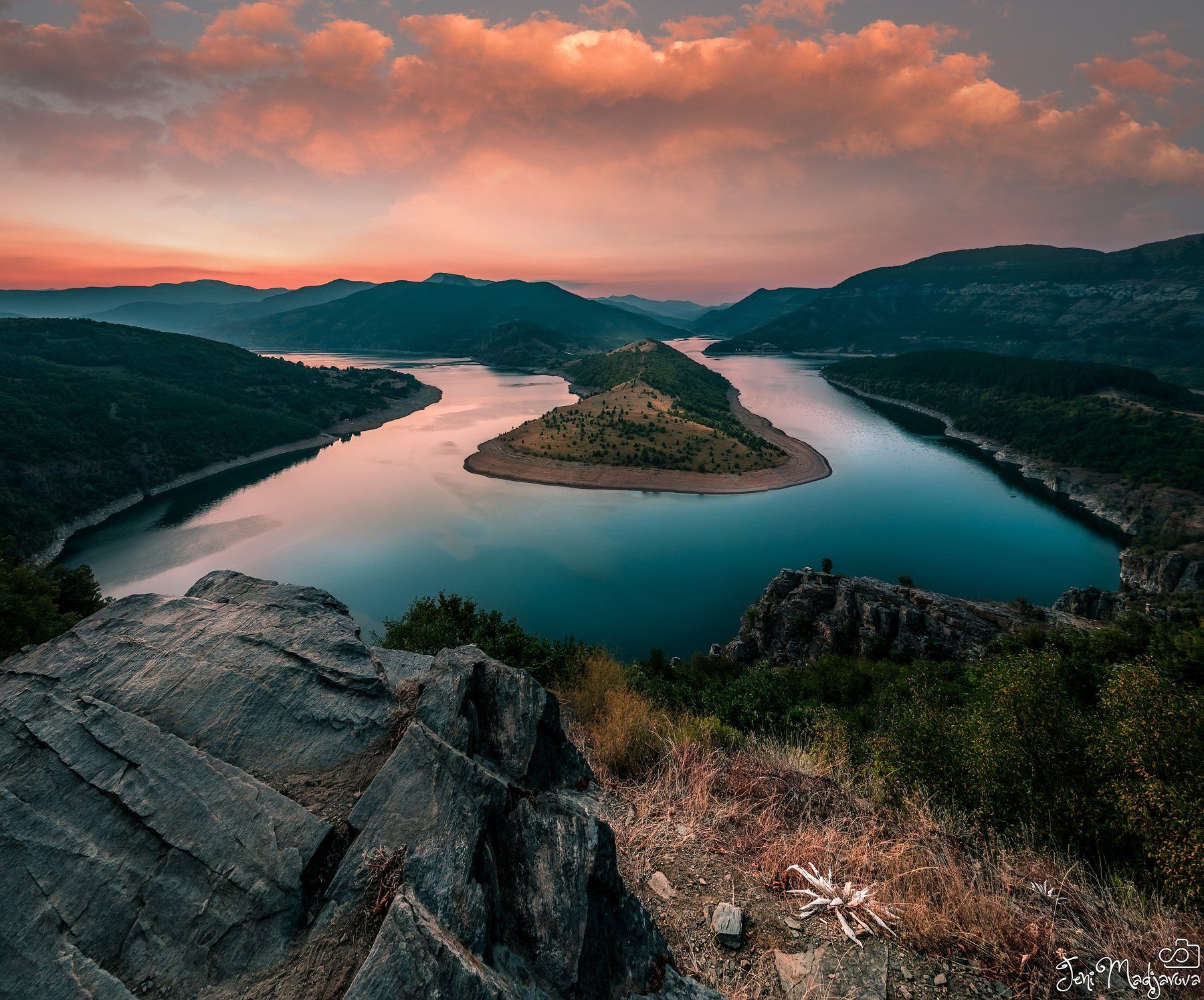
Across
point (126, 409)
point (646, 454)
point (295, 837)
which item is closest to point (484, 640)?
point (295, 837)

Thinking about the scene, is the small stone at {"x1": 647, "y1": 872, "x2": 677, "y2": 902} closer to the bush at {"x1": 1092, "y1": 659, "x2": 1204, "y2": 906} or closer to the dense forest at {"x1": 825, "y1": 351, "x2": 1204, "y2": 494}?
the bush at {"x1": 1092, "y1": 659, "x2": 1204, "y2": 906}

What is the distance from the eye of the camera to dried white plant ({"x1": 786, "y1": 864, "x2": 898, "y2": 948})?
768 cm

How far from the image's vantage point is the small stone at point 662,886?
8.58 meters

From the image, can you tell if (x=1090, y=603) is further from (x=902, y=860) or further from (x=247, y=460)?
(x=247, y=460)

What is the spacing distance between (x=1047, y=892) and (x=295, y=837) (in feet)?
37.6

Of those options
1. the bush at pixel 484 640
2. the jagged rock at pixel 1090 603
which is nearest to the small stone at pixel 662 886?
the bush at pixel 484 640

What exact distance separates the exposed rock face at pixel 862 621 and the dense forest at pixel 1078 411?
7669cm

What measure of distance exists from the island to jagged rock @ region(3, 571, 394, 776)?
80.5 metres

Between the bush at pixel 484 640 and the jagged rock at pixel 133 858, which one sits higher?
the jagged rock at pixel 133 858

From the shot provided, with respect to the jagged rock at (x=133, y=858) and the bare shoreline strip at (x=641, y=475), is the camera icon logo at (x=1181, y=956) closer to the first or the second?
the jagged rock at (x=133, y=858)

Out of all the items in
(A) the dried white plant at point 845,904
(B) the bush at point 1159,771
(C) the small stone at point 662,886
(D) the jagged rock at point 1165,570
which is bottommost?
(D) the jagged rock at point 1165,570

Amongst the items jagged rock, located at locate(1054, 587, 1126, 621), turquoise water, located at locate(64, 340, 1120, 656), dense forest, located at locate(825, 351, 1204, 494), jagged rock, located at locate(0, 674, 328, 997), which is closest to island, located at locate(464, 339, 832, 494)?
turquoise water, located at locate(64, 340, 1120, 656)

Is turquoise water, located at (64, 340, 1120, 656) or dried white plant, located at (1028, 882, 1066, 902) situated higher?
dried white plant, located at (1028, 882, 1066, 902)

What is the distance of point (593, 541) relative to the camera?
6988 centimetres
